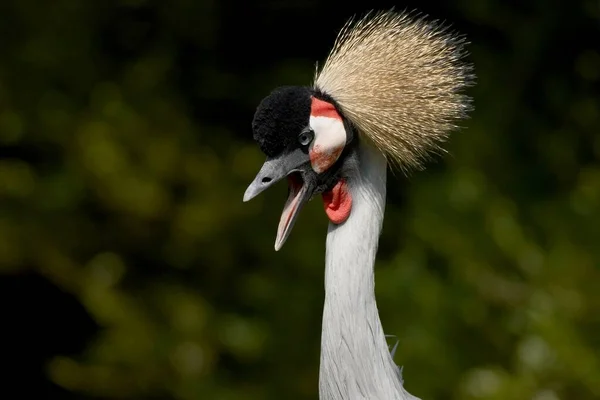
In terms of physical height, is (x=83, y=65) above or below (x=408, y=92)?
above

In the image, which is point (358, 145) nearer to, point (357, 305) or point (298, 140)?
point (298, 140)

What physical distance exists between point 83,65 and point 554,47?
1.52 metres

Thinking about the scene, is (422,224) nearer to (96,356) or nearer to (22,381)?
(96,356)

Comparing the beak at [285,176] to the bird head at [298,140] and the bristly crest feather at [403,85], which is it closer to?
the bird head at [298,140]

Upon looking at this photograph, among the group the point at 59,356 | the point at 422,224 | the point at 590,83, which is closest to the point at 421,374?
the point at 422,224

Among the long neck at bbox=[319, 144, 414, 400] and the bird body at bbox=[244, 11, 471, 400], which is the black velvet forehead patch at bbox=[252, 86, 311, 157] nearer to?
the bird body at bbox=[244, 11, 471, 400]

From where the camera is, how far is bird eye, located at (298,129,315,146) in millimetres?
1546

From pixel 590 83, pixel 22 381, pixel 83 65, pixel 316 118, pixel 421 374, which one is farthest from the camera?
pixel 22 381

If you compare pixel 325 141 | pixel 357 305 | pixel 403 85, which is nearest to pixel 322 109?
pixel 325 141

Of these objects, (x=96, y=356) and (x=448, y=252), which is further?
(x=96, y=356)

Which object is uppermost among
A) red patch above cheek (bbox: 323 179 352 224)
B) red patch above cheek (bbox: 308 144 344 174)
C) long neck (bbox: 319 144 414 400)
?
red patch above cheek (bbox: 308 144 344 174)

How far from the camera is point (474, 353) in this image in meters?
3.28

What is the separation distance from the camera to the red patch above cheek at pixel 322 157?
155cm

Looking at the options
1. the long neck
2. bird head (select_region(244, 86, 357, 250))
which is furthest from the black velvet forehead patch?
the long neck
